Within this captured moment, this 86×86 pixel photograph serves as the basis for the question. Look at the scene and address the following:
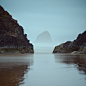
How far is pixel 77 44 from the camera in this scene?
86250 millimetres

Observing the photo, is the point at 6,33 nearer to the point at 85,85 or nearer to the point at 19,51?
the point at 19,51

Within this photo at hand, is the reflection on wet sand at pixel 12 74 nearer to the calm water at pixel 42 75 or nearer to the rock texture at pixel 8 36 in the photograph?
the calm water at pixel 42 75

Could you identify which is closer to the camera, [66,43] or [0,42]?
[0,42]

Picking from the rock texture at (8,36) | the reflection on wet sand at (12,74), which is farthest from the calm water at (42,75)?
the rock texture at (8,36)

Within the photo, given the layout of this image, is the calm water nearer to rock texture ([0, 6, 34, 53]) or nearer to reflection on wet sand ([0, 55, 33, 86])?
reflection on wet sand ([0, 55, 33, 86])

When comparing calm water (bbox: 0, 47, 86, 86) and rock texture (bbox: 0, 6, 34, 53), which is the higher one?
rock texture (bbox: 0, 6, 34, 53)

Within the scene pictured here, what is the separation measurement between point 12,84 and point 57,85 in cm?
205

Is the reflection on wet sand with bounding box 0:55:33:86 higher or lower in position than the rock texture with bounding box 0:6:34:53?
lower

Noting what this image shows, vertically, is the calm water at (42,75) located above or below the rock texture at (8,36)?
below

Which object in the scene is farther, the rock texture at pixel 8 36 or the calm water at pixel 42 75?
the rock texture at pixel 8 36

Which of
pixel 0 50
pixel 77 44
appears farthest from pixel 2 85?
pixel 77 44

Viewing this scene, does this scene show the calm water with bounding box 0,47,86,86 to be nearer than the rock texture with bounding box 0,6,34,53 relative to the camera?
Yes

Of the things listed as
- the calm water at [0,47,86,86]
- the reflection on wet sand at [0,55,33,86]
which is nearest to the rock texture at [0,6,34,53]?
the reflection on wet sand at [0,55,33,86]

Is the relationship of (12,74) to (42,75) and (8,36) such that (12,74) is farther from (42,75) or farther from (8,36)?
(8,36)
